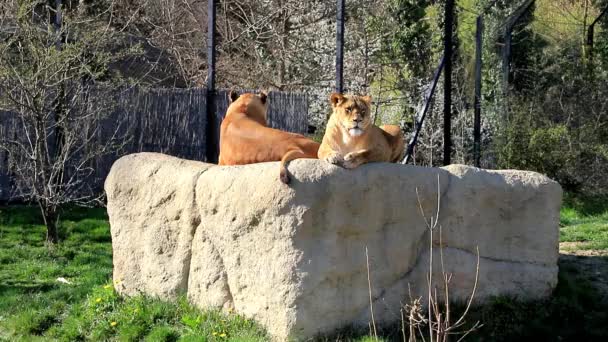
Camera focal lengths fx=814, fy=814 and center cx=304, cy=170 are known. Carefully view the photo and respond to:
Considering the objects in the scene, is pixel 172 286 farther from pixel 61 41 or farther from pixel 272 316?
pixel 61 41

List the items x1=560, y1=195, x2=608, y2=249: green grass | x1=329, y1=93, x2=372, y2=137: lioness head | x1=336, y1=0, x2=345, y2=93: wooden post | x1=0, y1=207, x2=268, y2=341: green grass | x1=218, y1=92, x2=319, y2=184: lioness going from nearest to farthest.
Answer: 1. x1=329, y1=93, x2=372, y2=137: lioness head
2. x1=0, y1=207, x2=268, y2=341: green grass
3. x1=218, y1=92, x2=319, y2=184: lioness
4. x1=560, y1=195, x2=608, y2=249: green grass
5. x1=336, y1=0, x2=345, y2=93: wooden post

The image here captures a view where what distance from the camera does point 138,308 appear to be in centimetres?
703

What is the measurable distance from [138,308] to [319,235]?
1953 millimetres

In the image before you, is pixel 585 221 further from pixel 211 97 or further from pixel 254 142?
pixel 254 142

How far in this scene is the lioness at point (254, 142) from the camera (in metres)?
6.83

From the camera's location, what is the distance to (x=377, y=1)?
61.6 feet

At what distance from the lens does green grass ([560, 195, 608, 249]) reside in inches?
386

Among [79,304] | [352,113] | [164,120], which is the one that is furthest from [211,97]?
[352,113]

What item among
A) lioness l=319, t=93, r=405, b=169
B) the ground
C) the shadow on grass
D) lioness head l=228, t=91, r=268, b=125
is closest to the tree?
the ground

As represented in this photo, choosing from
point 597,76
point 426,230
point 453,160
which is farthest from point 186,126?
point 597,76

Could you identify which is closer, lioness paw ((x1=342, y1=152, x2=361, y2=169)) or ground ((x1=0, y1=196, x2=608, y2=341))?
lioness paw ((x1=342, y1=152, x2=361, y2=169))

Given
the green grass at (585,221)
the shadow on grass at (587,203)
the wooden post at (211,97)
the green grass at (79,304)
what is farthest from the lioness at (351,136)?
the shadow on grass at (587,203)

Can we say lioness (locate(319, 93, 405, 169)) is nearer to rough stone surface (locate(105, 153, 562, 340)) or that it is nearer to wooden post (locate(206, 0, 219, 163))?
rough stone surface (locate(105, 153, 562, 340))

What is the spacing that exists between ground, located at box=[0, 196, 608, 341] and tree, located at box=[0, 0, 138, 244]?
2.62ft
